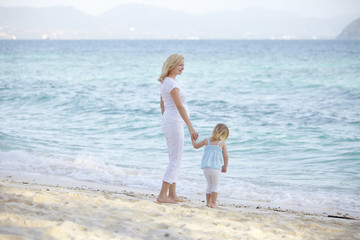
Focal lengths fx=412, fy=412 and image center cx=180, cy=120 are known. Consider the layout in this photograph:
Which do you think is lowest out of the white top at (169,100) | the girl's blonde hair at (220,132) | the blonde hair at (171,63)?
the girl's blonde hair at (220,132)

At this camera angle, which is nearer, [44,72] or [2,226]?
[2,226]

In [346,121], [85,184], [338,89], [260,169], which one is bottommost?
[85,184]

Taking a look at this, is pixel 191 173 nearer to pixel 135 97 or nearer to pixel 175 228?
pixel 175 228

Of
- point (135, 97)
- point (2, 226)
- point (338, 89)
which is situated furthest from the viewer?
point (338, 89)

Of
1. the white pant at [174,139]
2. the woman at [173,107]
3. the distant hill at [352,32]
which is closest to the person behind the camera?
the woman at [173,107]

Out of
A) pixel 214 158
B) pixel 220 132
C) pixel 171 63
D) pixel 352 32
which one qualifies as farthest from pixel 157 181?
pixel 352 32

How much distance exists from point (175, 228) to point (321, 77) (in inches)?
862

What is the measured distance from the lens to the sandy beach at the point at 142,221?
3.58 meters

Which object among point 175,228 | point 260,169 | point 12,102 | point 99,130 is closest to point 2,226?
point 175,228

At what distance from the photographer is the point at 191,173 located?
734 centimetres

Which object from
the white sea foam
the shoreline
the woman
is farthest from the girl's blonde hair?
the white sea foam

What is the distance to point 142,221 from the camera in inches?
157

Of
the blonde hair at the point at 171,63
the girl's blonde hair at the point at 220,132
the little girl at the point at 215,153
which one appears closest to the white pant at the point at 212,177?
the little girl at the point at 215,153

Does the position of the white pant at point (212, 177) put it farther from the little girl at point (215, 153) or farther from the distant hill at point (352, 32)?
the distant hill at point (352, 32)
